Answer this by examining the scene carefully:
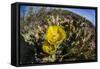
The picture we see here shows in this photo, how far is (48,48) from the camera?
2729 mm

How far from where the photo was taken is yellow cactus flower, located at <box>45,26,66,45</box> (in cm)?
272

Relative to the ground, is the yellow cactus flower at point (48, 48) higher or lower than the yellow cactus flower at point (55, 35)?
lower

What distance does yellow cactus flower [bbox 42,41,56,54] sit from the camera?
2707mm

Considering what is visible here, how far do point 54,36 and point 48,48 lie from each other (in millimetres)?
143

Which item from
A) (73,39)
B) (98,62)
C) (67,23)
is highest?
(67,23)

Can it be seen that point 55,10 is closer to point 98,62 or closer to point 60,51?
point 60,51

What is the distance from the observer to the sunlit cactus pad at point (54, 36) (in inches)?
103

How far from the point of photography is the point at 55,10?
2748mm

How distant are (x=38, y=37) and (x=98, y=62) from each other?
813mm

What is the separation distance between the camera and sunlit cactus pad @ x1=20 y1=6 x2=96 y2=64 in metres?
2.62

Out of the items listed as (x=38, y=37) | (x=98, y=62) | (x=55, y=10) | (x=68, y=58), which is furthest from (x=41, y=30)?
(x=98, y=62)

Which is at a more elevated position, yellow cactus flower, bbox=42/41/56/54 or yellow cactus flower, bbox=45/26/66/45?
yellow cactus flower, bbox=45/26/66/45

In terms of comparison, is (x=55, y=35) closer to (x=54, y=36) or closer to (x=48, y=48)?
(x=54, y=36)

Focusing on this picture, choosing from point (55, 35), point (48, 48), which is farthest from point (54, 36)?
point (48, 48)
